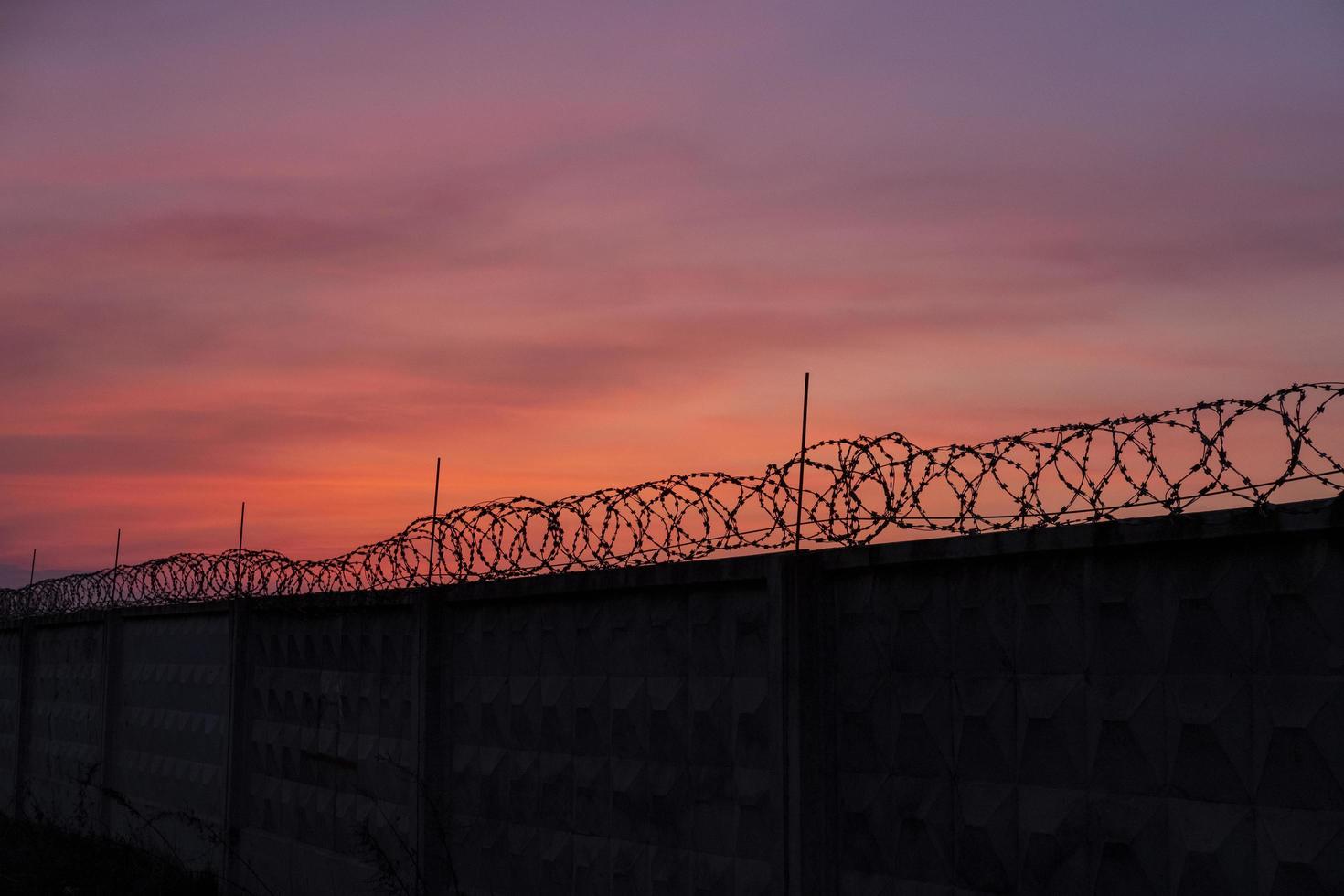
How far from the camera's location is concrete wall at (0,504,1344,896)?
5.71 m

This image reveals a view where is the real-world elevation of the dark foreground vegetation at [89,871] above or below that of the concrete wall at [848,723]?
below

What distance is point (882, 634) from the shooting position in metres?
7.56

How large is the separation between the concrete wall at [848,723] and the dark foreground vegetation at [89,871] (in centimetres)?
165

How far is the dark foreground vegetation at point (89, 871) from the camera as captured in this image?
15856mm

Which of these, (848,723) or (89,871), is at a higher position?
(848,723)

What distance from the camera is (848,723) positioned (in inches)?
304

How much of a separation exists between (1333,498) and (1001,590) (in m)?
1.74

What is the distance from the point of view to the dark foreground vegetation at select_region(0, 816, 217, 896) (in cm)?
1586

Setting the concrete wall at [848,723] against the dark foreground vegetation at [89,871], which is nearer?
the concrete wall at [848,723]

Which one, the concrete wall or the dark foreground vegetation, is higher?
the concrete wall

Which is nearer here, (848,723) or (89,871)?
(848,723)

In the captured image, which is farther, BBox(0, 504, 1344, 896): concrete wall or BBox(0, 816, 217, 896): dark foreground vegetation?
BBox(0, 816, 217, 896): dark foreground vegetation

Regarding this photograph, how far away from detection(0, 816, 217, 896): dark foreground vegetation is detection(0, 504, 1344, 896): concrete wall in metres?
1.65

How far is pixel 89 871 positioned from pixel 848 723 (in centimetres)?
1244
